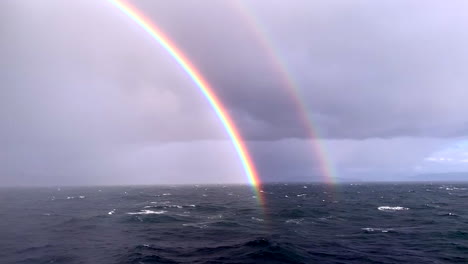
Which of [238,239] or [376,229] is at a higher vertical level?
[376,229]

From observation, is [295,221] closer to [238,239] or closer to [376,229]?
[376,229]

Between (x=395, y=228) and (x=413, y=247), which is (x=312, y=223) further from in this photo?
(x=413, y=247)

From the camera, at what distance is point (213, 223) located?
72.3 meters

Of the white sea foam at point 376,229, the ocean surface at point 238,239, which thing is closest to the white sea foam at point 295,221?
the ocean surface at point 238,239

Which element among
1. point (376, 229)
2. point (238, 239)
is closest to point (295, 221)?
point (376, 229)

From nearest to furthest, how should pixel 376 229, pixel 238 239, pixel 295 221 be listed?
pixel 238 239 < pixel 376 229 < pixel 295 221

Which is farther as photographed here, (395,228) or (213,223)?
(213,223)

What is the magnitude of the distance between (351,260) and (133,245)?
30690 millimetres

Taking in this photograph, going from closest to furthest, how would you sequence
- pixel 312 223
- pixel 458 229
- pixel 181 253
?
1. pixel 181 253
2. pixel 458 229
3. pixel 312 223

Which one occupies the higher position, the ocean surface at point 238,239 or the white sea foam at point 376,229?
the white sea foam at point 376,229

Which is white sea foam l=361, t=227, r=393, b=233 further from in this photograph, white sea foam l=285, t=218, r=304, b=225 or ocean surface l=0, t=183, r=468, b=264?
white sea foam l=285, t=218, r=304, b=225

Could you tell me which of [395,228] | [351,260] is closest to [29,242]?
[351,260]

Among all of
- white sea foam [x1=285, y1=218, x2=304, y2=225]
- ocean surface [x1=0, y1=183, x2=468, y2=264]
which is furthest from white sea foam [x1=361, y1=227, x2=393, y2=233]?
white sea foam [x1=285, y1=218, x2=304, y2=225]

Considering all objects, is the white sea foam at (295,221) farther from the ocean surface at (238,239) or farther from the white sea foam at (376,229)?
the white sea foam at (376,229)
